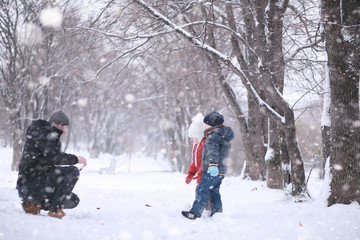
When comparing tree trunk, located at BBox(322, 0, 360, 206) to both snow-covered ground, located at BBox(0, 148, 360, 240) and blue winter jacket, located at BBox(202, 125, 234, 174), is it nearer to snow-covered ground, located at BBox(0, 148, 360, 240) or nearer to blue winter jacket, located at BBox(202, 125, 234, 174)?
snow-covered ground, located at BBox(0, 148, 360, 240)

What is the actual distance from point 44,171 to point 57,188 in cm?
28

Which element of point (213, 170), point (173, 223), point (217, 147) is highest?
point (217, 147)

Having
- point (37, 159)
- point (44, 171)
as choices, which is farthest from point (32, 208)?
point (37, 159)

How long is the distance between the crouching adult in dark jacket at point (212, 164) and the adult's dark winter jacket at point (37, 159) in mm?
1898

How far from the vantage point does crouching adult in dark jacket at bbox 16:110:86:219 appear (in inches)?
150

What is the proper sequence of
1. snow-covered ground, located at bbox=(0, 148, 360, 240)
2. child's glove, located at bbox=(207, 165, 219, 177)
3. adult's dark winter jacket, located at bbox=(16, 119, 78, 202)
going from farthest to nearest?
child's glove, located at bbox=(207, 165, 219, 177), adult's dark winter jacket, located at bbox=(16, 119, 78, 202), snow-covered ground, located at bbox=(0, 148, 360, 240)

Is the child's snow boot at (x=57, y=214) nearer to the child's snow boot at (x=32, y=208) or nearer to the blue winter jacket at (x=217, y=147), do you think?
the child's snow boot at (x=32, y=208)

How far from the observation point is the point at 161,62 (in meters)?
18.2

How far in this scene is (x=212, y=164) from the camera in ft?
14.1

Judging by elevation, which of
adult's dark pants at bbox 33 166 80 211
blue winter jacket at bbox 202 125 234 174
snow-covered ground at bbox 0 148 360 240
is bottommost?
snow-covered ground at bbox 0 148 360 240

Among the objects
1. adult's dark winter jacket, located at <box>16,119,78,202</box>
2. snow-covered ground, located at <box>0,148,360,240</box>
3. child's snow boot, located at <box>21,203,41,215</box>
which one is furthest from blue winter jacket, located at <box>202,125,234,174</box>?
child's snow boot, located at <box>21,203,41,215</box>

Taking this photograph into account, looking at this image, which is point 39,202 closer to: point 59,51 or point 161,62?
point 59,51

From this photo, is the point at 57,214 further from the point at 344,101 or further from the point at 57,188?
the point at 344,101

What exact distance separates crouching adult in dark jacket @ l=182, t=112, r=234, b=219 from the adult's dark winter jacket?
1898 millimetres
